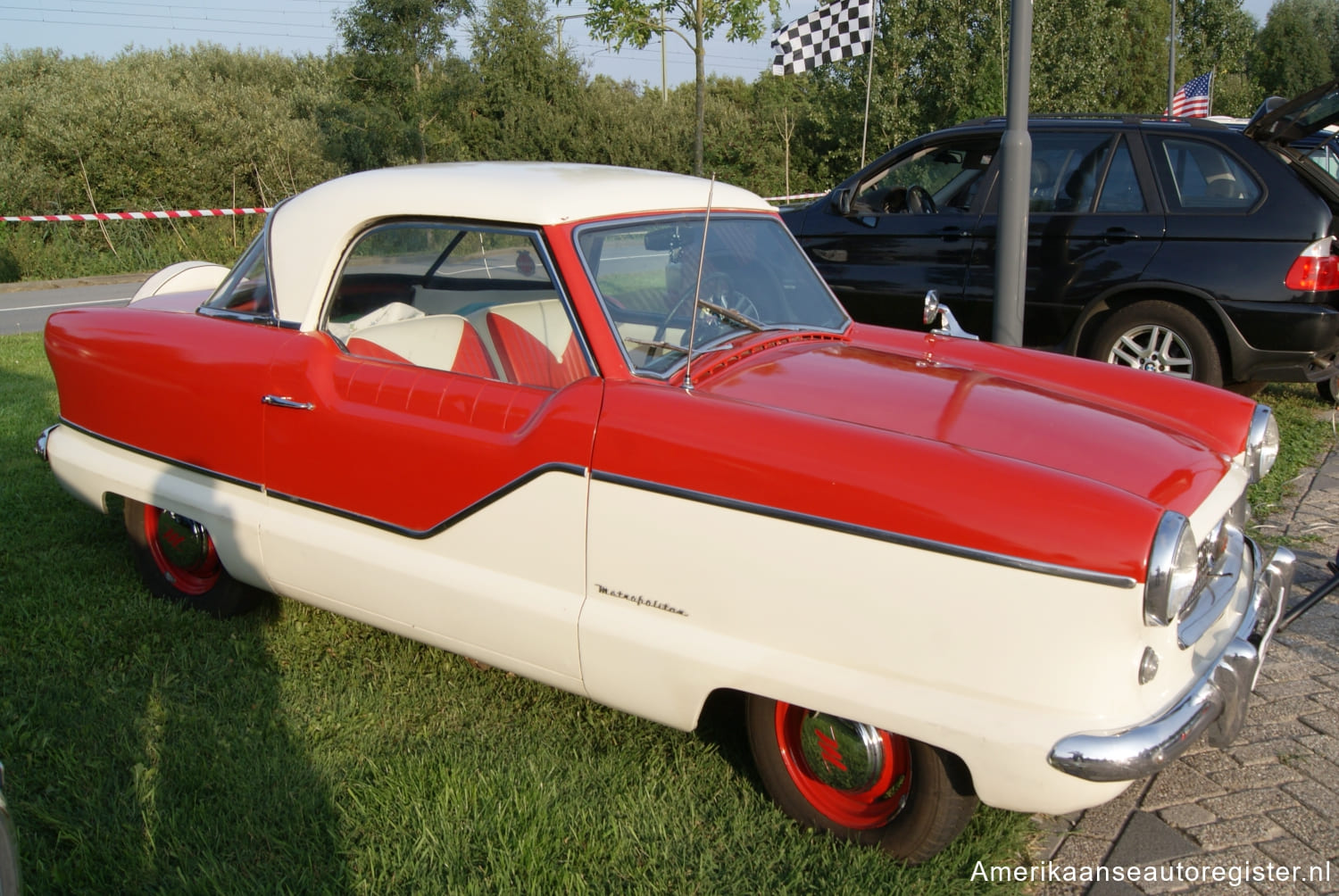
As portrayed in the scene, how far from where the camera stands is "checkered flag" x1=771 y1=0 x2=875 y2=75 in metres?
12.1

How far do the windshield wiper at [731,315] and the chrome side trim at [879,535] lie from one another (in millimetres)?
779

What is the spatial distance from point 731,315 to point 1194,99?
1725 cm

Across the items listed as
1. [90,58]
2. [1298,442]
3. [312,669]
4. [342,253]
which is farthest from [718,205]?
[90,58]

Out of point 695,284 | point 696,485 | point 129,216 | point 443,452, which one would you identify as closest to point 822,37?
point 695,284

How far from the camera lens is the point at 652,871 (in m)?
2.38

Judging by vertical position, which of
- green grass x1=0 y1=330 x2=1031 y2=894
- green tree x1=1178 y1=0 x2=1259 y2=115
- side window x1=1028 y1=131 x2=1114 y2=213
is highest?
green tree x1=1178 y1=0 x2=1259 y2=115

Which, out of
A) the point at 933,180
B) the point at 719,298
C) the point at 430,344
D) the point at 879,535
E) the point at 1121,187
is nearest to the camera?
the point at 879,535

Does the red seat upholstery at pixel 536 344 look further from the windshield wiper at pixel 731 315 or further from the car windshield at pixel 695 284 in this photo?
the windshield wiper at pixel 731 315

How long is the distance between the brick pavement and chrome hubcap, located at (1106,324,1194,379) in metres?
2.75

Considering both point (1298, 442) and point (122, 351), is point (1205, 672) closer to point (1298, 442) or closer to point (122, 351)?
point (122, 351)

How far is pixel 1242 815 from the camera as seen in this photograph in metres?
2.63

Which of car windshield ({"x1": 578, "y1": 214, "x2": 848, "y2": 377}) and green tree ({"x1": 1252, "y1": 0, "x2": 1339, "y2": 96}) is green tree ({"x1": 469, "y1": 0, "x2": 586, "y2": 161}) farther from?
green tree ({"x1": 1252, "y1": 0, "x2": 1339, "y2": 96})

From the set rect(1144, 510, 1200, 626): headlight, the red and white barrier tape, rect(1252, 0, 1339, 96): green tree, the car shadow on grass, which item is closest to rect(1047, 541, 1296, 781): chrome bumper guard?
rect(1144, 510, 1200, 626): headlight

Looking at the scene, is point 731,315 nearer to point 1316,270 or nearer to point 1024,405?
point 1024,405
